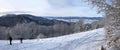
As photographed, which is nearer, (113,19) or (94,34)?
(113,19)

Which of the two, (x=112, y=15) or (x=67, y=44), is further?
(x=67, y=44)

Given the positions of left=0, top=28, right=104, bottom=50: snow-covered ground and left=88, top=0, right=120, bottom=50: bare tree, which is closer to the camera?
left=88, top=0, right=120, bottom=50: bare tree

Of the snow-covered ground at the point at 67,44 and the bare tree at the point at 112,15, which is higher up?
the bare tree at the point at 112,15

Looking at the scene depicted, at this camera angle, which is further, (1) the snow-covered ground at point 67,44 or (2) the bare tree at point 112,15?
(1) the snow-covered ground at point 67,44

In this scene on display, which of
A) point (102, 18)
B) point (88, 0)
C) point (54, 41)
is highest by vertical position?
point (88, 0)

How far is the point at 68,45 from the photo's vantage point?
23.9m

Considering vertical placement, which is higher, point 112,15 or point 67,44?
point 112,15

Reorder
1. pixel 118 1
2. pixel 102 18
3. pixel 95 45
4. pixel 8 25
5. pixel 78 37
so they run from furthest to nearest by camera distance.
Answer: pixel 8 25, pixel 78 37, pixel 95 45, pixel 102 18, pixel 118 1

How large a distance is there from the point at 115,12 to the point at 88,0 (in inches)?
52.2

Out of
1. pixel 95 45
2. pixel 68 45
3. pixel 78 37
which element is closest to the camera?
pixel 95 45

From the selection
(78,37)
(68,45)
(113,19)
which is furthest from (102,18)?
(78,37)

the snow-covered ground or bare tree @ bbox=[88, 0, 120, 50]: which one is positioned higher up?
bare tree @ bbox=[88, 0, 120, 50]

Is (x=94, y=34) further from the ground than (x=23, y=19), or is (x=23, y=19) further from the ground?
(x=94, y=34)

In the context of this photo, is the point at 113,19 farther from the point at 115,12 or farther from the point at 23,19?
the point at 23,19
